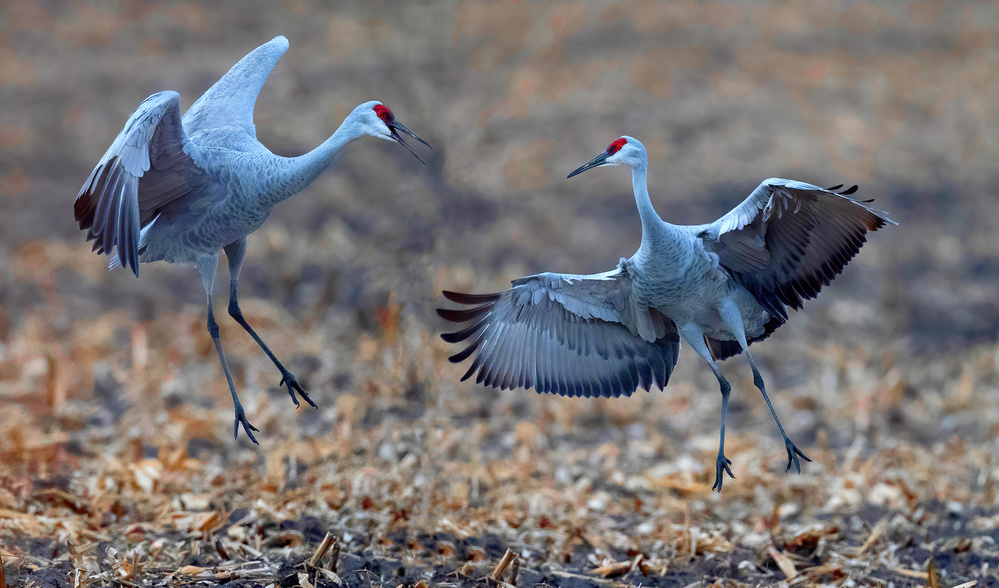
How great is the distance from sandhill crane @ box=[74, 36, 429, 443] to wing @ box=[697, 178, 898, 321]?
1477mm

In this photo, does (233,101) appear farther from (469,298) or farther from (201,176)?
(469,298)

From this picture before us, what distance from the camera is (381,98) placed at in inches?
387

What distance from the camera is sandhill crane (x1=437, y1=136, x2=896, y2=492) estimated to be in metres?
3.59

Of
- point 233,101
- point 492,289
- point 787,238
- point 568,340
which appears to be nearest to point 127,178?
point 233,101

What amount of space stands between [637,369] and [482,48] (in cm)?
939

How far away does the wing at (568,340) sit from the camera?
391cm

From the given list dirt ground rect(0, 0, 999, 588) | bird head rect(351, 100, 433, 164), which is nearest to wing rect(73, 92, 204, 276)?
bird head rect(351, 100, 433, 164)

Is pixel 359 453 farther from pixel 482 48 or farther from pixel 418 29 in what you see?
pixel 482 48

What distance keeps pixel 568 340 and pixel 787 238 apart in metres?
1.09

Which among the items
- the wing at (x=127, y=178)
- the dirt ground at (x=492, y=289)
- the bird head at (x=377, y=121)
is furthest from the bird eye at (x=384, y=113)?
the dirt ground at (x=492, y=289)

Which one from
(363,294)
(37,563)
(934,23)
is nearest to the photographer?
(37,563)

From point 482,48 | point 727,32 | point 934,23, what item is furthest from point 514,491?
point 934,23

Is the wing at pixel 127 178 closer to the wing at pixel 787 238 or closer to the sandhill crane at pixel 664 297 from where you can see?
the sandhill crane at pixel 664 297

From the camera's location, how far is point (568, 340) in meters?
4.05
